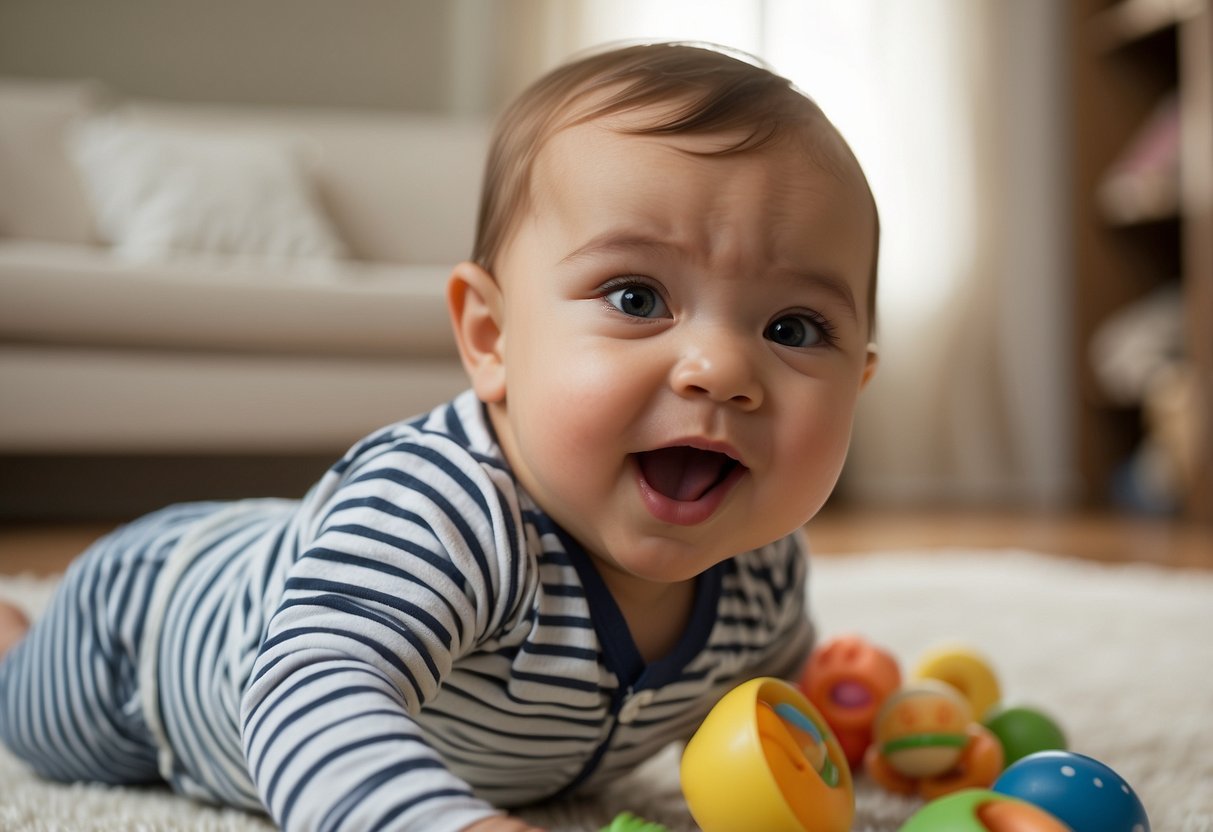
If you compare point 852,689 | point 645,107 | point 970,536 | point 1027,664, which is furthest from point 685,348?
point 970,536

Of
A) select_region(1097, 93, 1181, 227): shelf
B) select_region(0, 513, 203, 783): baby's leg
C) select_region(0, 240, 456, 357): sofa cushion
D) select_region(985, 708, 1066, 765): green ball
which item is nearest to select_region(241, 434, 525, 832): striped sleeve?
select_region(0, 513, 203, 783): baby's leg

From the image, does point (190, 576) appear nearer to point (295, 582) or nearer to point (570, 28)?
point (295, 582)

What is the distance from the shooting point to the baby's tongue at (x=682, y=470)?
1.79 feet

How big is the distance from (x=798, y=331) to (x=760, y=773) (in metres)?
0.20

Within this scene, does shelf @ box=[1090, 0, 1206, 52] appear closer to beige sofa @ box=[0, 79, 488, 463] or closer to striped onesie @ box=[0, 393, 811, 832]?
beige sofa @ box=[0, 79, 488, 463]

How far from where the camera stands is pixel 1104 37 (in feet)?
10.2

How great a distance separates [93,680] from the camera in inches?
29.2

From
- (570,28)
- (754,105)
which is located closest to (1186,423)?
(570,28)

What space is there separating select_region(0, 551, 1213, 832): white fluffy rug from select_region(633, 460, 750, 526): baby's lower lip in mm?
203

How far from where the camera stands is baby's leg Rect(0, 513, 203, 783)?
29.0 inches

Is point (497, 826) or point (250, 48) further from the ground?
point (250, 48)

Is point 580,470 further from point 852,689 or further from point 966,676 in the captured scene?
point 966,676

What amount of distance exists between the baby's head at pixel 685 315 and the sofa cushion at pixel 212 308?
149 centimetres

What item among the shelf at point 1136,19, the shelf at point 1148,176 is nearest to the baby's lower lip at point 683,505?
the shelf at point 1136,19
